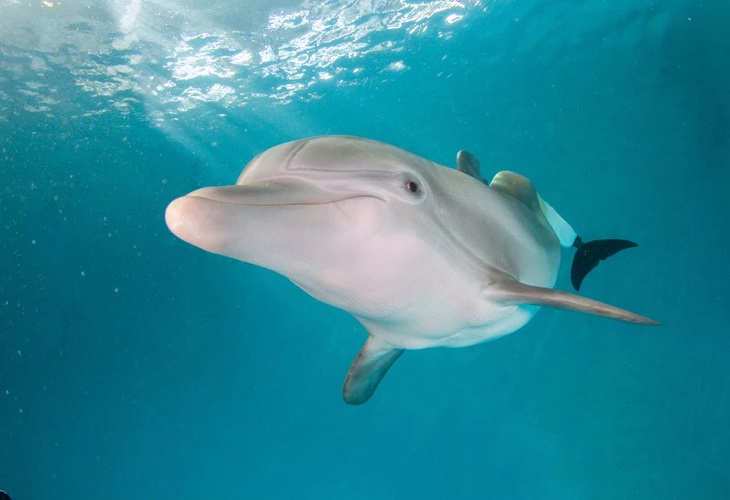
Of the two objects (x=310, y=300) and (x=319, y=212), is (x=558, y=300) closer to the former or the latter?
(x=319, y=212)

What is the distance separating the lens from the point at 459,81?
18.5m

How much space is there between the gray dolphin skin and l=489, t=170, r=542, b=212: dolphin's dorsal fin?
785 mm

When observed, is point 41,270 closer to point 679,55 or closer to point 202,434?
point 202,434

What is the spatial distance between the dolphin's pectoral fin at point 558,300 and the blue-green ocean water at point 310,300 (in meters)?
13.0

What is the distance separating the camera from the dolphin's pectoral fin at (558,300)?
2748mm

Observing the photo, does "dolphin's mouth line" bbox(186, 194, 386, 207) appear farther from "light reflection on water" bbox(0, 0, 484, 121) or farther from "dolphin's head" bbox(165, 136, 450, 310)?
"light reflection on water" bbox(0, 0, 484, 121)

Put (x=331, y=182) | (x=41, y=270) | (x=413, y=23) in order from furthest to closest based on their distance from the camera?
1. (x=41, y=270)
2. (x=413, y=23)
3. (x=331, y=182)

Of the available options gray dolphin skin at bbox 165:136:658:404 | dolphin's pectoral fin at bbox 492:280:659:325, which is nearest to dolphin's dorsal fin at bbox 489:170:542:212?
gray dolphin skin at bbox 165:136:658:404

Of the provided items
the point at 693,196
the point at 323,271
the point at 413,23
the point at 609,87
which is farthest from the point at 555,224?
the point at 693,196

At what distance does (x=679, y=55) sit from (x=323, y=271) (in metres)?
18.8

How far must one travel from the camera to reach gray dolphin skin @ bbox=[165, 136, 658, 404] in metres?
2.09

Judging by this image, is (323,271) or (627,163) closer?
(323,271)

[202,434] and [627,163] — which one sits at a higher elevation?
[627,163]

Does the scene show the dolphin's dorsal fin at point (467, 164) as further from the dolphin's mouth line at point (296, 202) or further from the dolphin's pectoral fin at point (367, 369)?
the dolphin's mouth line at point (296, 202)
